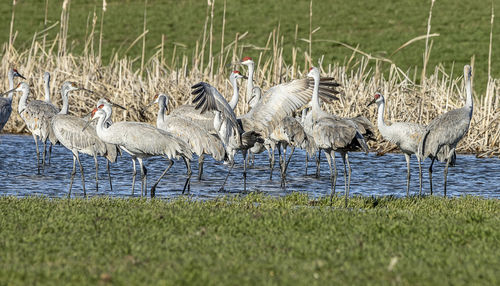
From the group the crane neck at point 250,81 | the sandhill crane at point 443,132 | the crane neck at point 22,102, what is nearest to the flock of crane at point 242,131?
the sandhill crane at point 443,132

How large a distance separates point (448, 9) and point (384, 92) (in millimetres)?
29171

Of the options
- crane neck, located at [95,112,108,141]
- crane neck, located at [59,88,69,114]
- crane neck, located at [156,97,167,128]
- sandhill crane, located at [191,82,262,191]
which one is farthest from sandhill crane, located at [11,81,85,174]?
sandhill crane, located at [191,82,262,191]

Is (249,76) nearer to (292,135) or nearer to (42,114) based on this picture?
(292,135)

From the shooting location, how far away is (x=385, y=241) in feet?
22.1

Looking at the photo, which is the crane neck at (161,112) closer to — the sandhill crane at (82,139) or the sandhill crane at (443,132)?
the sandhill crane at (82,139)

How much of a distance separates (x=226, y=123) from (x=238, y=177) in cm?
221

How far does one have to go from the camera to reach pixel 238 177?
13922 mm

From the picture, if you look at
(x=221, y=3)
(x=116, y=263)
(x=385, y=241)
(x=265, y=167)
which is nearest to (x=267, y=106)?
(x=265, y=167)

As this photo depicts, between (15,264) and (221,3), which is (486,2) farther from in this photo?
(15,264)

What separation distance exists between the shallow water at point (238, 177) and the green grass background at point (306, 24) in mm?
20872

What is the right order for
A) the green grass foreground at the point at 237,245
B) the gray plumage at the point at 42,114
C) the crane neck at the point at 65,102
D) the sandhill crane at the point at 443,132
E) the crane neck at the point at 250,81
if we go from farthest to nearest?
the crane neck at the point at 250,81 → the gray plumage at the point at 42,114 → the crane neck at the point at 65,102 → the sandhill crane at the point at 443,132 → the green grass foreground at the point at 237,245

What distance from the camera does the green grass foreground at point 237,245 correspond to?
5457 millimetres

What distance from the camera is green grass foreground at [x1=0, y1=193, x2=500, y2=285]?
546cm

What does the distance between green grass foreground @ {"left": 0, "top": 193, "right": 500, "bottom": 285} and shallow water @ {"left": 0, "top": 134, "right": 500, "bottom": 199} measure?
306 centimetres
